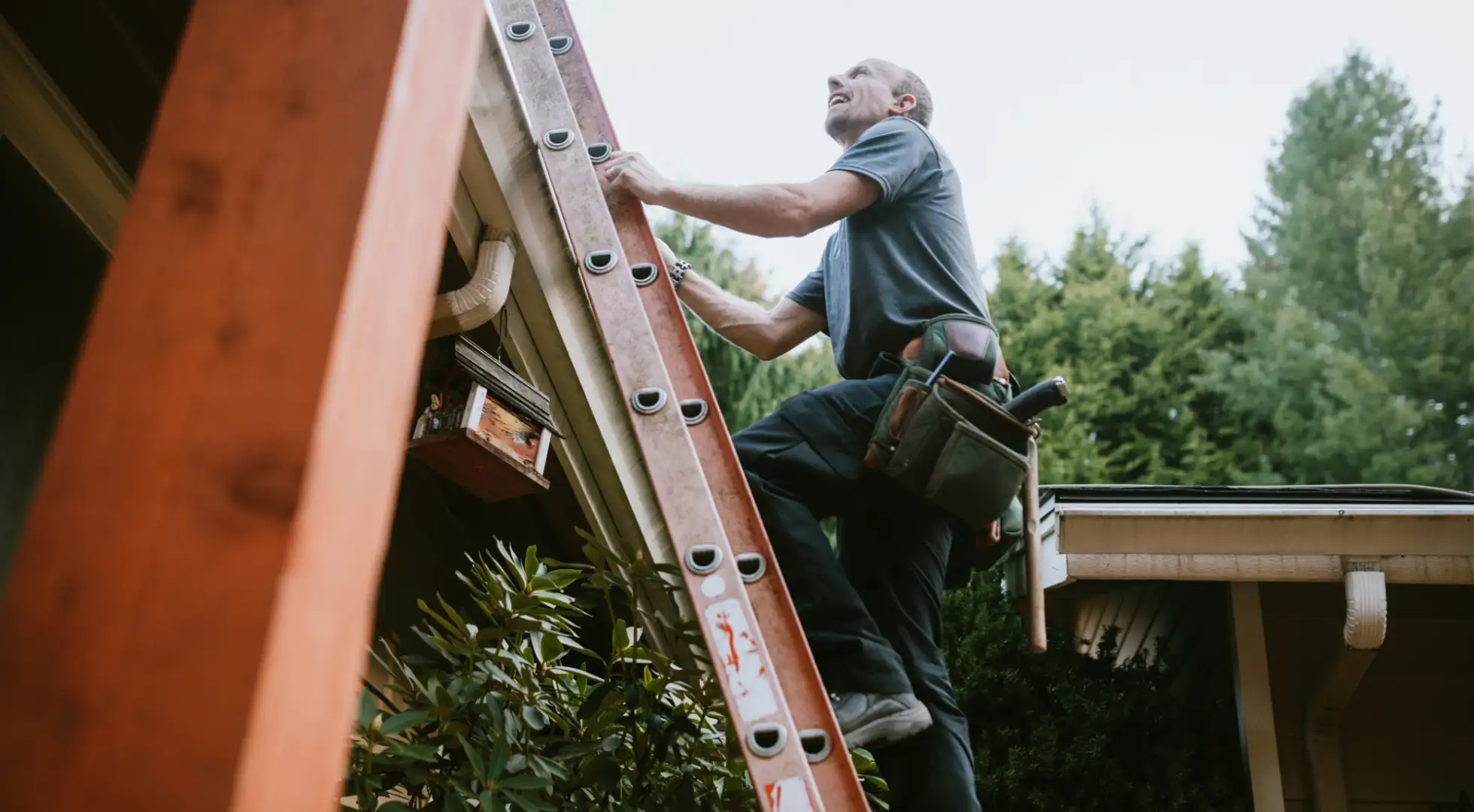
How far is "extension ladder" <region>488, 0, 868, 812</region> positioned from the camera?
5.97 ft

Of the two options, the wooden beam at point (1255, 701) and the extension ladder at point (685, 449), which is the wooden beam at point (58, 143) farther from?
the wooden beam at point (1255, 701)

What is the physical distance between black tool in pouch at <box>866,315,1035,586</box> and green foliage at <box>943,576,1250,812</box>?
3.17 metres

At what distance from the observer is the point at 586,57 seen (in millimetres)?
2498

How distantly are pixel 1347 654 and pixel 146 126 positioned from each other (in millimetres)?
4318

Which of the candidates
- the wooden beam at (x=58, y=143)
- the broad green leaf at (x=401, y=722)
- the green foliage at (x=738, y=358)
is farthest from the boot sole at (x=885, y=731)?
the green foliage at (x=738, y=358)

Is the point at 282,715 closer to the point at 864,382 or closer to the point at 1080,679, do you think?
the point at 864,382

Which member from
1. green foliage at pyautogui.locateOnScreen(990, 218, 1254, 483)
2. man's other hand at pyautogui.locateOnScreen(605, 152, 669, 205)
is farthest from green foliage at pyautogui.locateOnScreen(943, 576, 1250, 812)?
green foliage at pyautogui.locateOnScreen(990, 218, 1254, 483)

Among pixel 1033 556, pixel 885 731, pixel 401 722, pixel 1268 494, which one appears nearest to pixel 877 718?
pixel 885 731

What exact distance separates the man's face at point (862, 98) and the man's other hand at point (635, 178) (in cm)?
77

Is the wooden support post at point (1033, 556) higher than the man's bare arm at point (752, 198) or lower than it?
lower

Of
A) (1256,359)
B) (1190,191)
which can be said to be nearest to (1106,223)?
(1256,359)

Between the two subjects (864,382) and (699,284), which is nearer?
(864,382)

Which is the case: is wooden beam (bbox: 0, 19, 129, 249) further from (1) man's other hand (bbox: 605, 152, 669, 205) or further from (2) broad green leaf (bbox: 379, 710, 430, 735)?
(2) broad green leaf (bbox: 379, 710, 430, 735)

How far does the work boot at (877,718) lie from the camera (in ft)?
6.77
